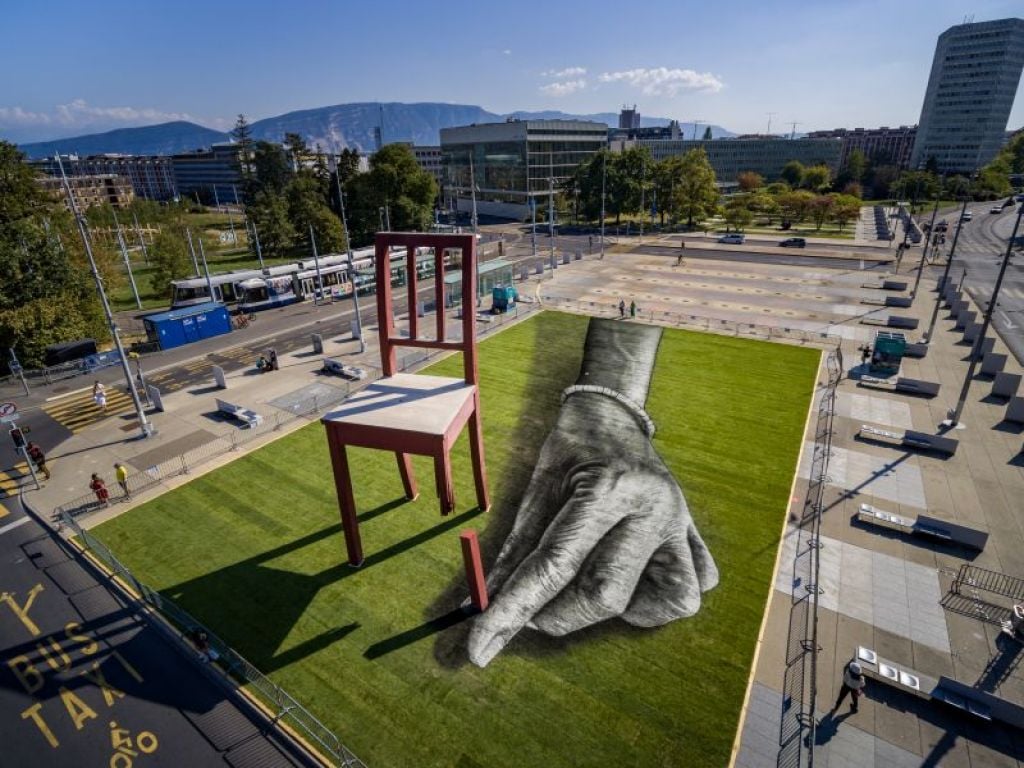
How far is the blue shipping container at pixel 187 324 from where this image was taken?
37.9 metres

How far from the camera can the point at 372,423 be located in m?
14.8

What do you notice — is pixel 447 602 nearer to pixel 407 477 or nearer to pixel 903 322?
pixel 407 477

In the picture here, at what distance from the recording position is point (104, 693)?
13578 millimetres

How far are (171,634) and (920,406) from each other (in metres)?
33.7

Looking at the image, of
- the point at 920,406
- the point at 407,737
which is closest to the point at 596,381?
the point at 920,406

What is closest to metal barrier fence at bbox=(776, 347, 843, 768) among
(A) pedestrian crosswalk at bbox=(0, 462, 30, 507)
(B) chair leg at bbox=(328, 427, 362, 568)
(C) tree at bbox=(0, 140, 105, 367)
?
(B) chair leg at bbox=(328, 427, 362, 568)

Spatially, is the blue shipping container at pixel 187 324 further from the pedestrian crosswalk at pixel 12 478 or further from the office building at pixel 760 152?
the office building at pixel 760 152

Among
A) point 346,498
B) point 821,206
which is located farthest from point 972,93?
point 346,498

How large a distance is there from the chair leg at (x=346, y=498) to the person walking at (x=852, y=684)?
1359cm

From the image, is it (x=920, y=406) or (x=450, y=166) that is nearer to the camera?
(x=920, y=406)

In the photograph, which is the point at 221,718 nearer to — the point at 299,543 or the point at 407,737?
the point at 407,737

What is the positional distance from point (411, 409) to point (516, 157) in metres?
97.7

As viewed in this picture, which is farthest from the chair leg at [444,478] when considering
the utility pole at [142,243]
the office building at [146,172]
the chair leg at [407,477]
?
the office building at [146,172]

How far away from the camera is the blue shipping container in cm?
3791
